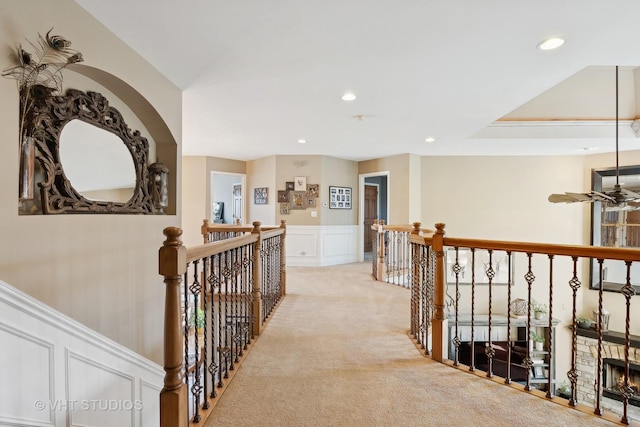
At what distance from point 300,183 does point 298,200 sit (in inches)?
15.3

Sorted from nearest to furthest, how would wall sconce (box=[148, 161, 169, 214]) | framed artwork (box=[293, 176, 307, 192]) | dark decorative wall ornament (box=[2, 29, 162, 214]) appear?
dark decorative wall ornament (box=[2, 29, 162, 214]), wall sconce (box=[148, 161, 169, 214]), framed artwork (box=[293, 176, 307, 192])

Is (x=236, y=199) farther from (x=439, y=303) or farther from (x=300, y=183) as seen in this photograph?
(x=439, y=303)

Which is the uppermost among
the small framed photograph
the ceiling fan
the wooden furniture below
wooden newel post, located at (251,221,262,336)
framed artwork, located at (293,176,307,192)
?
framed artwork, located at (293,176,307,192)

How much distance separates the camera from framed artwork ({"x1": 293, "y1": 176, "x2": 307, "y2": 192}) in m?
6.83

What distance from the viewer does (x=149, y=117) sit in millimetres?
2822

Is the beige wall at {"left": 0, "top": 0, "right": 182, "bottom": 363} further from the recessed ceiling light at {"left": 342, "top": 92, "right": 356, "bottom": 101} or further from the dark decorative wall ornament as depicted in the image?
the recessed ceiling light at {"left": 342, "top": 92, "right": 356, "bottom": 101}

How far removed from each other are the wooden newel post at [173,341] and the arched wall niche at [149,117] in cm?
166

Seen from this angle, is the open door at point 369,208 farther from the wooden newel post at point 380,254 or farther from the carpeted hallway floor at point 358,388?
the carpeted hallway floor at point 358,388

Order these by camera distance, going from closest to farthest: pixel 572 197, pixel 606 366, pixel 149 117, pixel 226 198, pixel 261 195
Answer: pixel 149 117 → pixel 572 197 → pixel 606 366 → pixel 261 195 → pixel 226 198

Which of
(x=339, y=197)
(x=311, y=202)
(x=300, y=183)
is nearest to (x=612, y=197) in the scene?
(x=339, y=197)

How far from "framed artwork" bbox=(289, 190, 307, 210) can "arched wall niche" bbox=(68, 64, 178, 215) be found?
12.7 ft

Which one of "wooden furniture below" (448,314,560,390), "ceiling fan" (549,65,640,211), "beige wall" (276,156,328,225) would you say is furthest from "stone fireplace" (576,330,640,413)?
"beige wall" (276,156,328,225)

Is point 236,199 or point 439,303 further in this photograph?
point 236,199

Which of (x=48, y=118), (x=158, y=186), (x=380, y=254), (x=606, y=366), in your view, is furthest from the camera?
(x=606, y=366)
